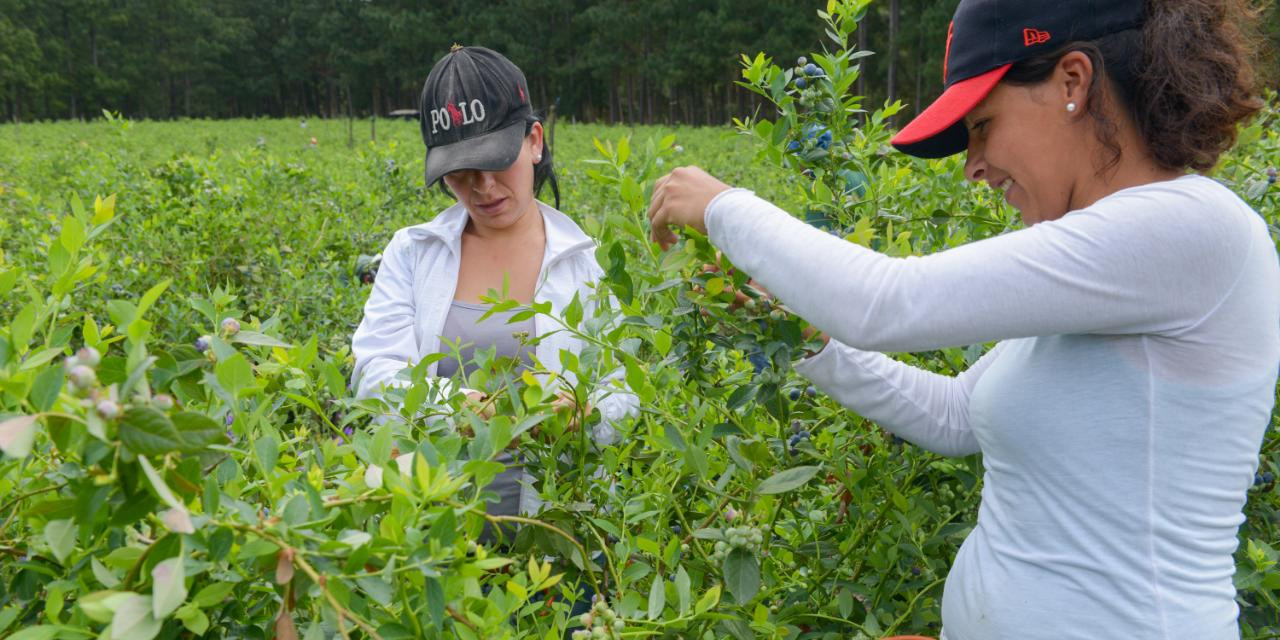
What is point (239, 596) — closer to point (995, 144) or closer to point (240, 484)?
point (240, 484)

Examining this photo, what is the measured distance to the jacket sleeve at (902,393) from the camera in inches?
53.7

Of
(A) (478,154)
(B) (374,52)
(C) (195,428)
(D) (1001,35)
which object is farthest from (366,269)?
Answer: (B) (374,52)

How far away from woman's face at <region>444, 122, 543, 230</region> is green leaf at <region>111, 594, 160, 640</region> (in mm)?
1546

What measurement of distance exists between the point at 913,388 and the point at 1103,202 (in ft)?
1.48

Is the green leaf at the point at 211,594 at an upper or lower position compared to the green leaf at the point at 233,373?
lower

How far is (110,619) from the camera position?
0.70 metres

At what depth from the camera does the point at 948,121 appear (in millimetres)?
1144

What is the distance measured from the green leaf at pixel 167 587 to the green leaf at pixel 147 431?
0.28 feet

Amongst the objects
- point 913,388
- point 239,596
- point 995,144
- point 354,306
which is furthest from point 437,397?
point 354,306

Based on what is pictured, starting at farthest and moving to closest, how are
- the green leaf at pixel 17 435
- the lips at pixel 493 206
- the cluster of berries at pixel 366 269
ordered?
the cluster of berries at pixel 366 269
the lips at pixel 493 206
the green leaf at pixel 17 435

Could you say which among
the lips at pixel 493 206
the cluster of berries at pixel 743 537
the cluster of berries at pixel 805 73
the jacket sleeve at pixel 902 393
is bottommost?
the cluster of berries at pixel 743 537

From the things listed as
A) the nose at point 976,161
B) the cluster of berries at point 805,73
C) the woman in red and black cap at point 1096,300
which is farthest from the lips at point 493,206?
the nose at point 976,161

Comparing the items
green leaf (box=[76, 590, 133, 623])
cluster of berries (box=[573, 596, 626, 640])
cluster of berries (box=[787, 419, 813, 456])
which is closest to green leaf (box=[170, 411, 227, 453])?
green leaf (box=[76, 590, 133, 623])

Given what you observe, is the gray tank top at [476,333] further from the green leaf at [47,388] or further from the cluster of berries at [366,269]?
the cluster of berries at [366,269]
